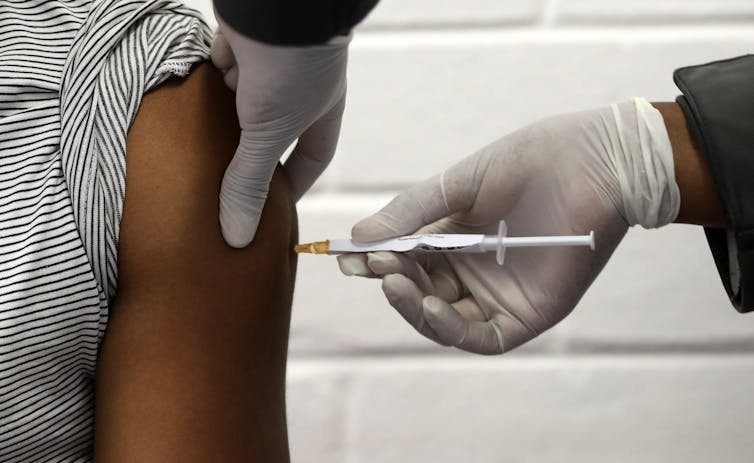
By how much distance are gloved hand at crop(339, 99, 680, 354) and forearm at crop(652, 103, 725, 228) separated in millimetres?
18

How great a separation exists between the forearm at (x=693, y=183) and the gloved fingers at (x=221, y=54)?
1.59 feet

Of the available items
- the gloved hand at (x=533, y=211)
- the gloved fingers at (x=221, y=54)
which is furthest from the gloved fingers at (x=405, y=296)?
the gloved fingers at (x=221, y=54)

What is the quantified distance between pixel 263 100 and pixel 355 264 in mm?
247

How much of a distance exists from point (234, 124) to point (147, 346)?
0.69 ft

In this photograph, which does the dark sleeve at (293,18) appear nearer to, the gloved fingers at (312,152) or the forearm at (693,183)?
the gloved fingers at (312,152)

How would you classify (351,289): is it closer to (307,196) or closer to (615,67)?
(307,196)

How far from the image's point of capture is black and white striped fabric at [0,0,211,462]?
0.65 meters

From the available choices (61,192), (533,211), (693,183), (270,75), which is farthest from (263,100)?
(693,183)

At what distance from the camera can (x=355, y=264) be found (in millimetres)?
859

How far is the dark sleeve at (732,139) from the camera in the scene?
0.86 metres

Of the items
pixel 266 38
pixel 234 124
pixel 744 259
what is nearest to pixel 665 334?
pixel 744 259

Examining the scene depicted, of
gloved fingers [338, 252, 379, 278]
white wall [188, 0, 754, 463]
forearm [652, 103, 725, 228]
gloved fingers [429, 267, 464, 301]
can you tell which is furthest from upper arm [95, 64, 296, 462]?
white wall [188, 0, 754, 463]

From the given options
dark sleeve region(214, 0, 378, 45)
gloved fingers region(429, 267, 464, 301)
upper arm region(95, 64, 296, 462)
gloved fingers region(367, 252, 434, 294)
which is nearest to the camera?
dark sleeve region(214, 0, 378, 45)

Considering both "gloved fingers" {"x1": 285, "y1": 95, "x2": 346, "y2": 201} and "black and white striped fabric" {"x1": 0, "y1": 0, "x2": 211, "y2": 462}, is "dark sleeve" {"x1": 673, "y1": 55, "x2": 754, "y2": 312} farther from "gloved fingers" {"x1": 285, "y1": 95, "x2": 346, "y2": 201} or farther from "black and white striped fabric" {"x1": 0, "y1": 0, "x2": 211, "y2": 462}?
"black and white striped fabric" {"x1": 0, "y1": 0, "x2": 211, "y2": 462}
